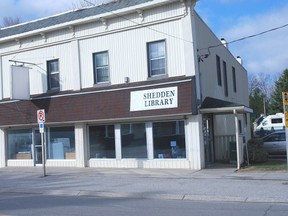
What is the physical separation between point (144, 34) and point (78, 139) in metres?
6.26

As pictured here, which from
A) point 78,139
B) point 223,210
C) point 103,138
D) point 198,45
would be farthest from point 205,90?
point 223,210

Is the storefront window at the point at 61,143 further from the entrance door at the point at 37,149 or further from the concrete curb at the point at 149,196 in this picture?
the concrete curb at the point at 149,196

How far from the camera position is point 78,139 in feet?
67.3

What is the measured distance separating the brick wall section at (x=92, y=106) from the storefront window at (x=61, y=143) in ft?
3.11

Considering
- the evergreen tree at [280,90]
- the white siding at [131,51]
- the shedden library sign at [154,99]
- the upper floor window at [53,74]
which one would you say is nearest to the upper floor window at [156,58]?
the white siding at [131,51]

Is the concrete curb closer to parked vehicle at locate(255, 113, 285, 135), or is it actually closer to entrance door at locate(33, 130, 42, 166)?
entrance door at locate(33, 130, 42, 166)

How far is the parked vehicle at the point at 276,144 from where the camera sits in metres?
23.8

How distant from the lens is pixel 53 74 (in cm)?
2161

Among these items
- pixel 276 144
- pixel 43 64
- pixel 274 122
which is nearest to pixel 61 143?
pixel 43 64

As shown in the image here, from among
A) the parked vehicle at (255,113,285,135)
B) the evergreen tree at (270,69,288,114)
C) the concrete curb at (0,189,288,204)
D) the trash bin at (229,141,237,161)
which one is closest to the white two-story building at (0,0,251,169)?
the trash bin at (229,141,237,161)

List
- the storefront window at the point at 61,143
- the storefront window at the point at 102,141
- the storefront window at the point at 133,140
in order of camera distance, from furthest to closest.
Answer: the storefront window at the point at 61,143 → the storefront window at the point at 102,141 → the storefront window at the point at 133,140

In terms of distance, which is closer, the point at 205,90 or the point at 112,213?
the point at 112,213

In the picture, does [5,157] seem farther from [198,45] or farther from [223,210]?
[223,210]

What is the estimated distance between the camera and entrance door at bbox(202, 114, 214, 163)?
64.2 feet
